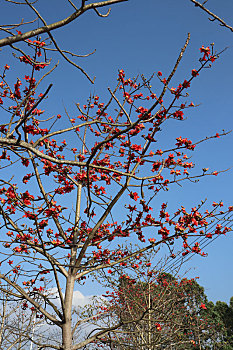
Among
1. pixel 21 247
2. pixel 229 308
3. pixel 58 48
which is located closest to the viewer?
pixel 58 48

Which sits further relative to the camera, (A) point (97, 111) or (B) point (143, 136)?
(A) point (97, 111)

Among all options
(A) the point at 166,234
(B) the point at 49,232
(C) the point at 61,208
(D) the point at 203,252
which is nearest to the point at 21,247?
(B) the point at 49,232

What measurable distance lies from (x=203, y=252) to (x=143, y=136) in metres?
2.64

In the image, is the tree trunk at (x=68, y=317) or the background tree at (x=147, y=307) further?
the background tree at (x=147, y=307)

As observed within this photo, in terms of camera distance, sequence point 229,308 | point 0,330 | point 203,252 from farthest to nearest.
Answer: point 229,308, point 0,330, point 203,252

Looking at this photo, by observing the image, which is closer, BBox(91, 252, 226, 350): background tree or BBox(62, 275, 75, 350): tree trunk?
BBox(62, 275, 75, 350): tree trunk

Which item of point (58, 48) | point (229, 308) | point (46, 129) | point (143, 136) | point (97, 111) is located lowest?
point (229, 308)

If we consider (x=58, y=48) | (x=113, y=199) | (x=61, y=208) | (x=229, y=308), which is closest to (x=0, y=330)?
(x=61, y=208)

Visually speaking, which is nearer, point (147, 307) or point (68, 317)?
point (68, 317)

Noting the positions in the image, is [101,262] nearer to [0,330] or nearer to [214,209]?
[214,209]

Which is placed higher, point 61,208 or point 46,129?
point 46,129

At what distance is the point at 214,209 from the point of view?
5.45 m

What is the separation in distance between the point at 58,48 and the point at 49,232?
3194 mm

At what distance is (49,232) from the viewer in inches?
196
